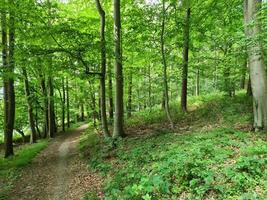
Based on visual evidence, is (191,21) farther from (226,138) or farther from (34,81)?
(34,81)

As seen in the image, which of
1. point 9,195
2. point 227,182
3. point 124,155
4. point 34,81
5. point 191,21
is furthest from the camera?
point 34,81

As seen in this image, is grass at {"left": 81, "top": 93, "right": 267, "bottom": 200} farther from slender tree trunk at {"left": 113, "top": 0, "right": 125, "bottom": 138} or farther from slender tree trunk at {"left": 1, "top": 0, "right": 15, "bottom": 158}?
slender tree trunk at {"left": 1, "top": 0, "right": 15, "bottom": 158}

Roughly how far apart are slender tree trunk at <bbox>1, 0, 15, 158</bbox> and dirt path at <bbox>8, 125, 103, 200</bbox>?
249 cm

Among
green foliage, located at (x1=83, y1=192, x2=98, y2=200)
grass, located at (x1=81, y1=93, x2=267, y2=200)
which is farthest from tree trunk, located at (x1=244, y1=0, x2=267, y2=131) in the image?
green foliage, located at (x1=83, y1=192, x2=98, y2=200)

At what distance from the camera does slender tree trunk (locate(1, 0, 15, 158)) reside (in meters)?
12.0

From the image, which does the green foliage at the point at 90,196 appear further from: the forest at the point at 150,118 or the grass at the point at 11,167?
the grass at the point at 11,167

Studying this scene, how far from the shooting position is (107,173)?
30.5 ft

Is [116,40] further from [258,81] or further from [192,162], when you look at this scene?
[192,162]

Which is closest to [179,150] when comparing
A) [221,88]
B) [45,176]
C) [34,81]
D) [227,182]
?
Result: [227,182]

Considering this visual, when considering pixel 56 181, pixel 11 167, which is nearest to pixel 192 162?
pixel 56 181

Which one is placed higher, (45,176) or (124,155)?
(124,155)

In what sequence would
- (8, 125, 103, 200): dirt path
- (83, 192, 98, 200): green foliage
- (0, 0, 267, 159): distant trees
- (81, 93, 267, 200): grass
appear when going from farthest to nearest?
(0, 0, 267, 159): distant trees
(8, 125, 103, 200): dirt path
(83, 192, 98, 200): green foliage
(81, 93, 267, 200): grass

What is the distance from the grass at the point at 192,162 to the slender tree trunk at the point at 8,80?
5.49m

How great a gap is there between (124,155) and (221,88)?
7735mm
